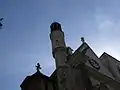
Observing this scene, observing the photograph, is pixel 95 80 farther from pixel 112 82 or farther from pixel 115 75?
pixel 115 75

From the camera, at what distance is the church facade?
1049 inches

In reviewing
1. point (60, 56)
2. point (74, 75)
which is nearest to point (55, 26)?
point (60, 56)

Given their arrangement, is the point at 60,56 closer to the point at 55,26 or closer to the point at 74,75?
the point at 74,75

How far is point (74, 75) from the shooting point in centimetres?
2728

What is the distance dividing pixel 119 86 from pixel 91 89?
5302 millimetres

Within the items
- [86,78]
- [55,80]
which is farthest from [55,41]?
[86,78]

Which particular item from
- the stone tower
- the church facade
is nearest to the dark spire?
the stone tower

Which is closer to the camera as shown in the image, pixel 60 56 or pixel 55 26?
pixel 60 56

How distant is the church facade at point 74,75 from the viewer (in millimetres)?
26656

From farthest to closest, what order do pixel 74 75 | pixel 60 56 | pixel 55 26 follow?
pixel 55 26, pixel 60 56, pixel 74 75

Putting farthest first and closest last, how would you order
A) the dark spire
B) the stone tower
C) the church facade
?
the dark spire
the stone tower
the church facade

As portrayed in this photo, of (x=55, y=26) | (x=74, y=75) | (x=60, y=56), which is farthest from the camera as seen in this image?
(x=55, y=26)

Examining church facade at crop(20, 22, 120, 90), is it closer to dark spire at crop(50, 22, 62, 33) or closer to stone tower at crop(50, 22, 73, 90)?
stone tower at crop(50, 22, 73, 90)

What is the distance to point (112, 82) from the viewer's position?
2948cm
